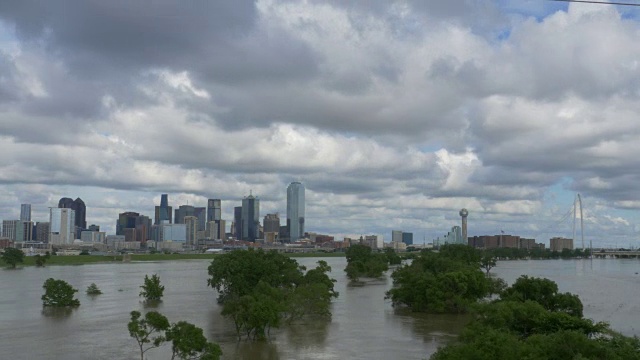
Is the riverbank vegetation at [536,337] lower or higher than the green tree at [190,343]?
higher

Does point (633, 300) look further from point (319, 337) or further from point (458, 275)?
point (319, 337)

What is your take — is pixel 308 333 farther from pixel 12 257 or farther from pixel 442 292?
pixel 12 257

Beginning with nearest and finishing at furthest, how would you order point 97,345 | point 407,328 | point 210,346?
point 210,346 → point 97,345 → point 407,328

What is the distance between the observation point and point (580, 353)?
2495 cm

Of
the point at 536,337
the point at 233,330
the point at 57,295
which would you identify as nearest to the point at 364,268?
the point at 57,295

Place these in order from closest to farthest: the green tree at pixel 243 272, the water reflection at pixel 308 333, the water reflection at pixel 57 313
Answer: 1. the water reflection at pixel 308 333
2. the water reflection at pixel 57 313
3. the green tree at pixel 243 272

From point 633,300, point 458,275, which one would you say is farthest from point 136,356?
point 633,300

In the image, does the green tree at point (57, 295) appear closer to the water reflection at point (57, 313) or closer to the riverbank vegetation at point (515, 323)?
the water reflection at point (57, 313)

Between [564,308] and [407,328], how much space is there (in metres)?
11.7

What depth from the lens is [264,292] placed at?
172 feet

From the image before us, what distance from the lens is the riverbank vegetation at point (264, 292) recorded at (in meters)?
43.4

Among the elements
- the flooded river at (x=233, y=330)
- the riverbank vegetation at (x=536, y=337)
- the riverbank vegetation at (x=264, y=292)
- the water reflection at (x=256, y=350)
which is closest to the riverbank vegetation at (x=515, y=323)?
the riverbank vegetation at (x=536, y=337)

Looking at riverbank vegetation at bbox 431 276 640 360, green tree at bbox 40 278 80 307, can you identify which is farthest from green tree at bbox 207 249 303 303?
riverbank vegetation at bbox 431 276 640 360

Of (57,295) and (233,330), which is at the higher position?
(57,295)
